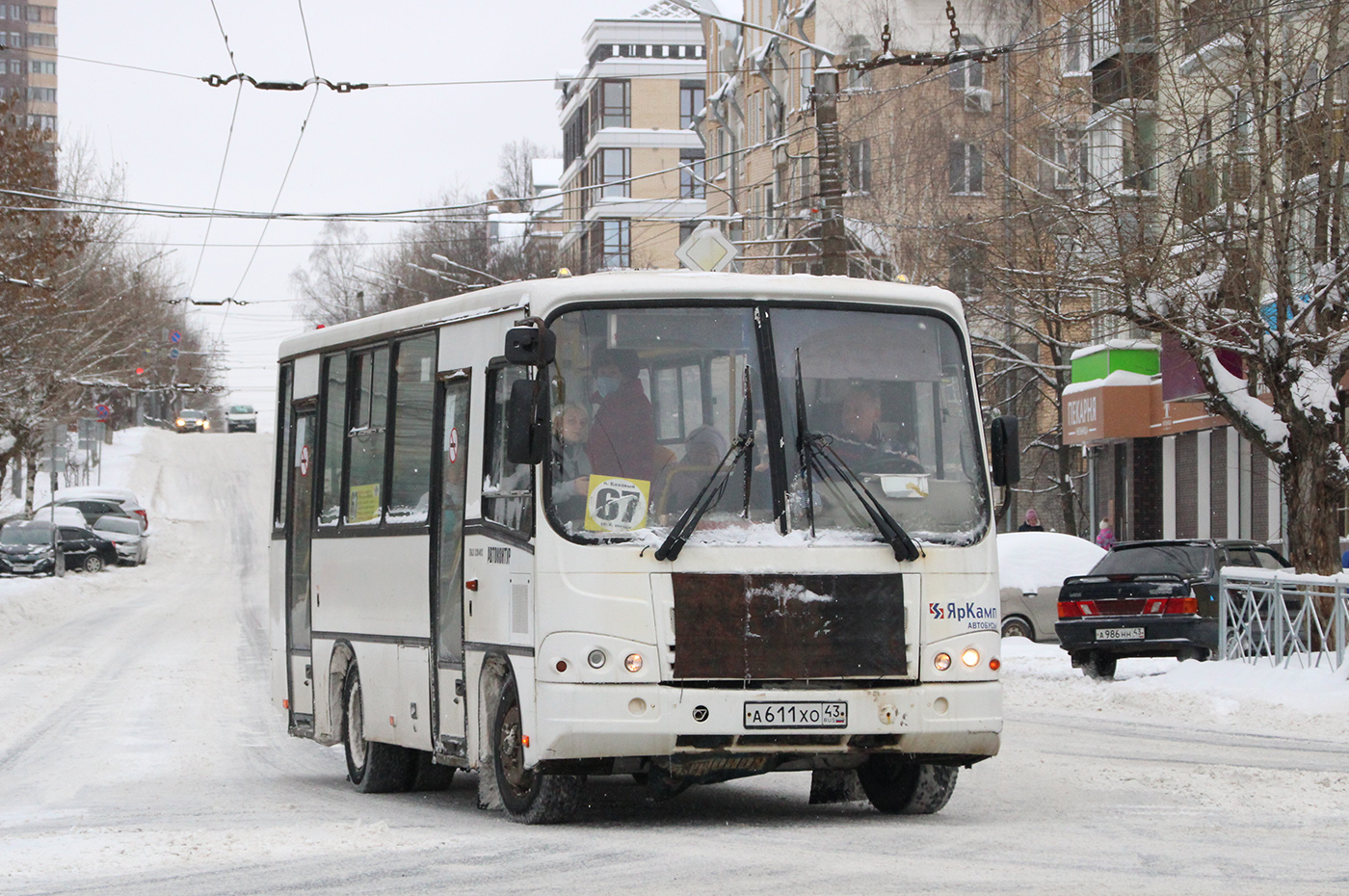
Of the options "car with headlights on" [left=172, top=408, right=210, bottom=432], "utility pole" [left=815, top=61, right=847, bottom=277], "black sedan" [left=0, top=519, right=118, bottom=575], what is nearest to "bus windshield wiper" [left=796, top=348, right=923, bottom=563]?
"utility pole" [left=815, top=61, right=847, bottom=277]

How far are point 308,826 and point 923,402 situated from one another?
364cm

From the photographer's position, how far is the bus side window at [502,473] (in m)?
10.1

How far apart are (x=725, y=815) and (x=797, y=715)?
52.7 inches

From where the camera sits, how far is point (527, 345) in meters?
9.83

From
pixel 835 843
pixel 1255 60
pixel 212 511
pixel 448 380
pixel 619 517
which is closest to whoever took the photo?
pixel 835 843

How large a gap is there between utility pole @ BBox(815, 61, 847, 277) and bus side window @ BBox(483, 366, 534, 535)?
13.6m

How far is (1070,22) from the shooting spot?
23594 millimetres

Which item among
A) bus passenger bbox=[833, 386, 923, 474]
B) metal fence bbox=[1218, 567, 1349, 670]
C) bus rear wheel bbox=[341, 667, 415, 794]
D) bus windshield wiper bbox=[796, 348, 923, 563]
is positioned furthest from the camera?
metal fence bbox=[1218, 567, 1349, 670]

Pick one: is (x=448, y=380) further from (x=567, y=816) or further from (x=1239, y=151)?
(x=1239, y=151)

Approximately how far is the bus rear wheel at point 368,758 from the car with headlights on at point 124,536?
4286 centimetres

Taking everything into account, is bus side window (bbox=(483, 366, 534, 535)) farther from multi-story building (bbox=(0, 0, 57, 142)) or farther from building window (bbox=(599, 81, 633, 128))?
multi-story building (bbox=(0, 0, 57, 142))

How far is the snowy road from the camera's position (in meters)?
8.20

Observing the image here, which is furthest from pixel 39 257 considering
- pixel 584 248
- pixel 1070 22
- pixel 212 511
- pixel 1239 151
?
pixel 584 248

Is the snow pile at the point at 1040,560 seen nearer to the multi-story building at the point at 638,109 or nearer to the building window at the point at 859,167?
the building window at the point at 859,167
